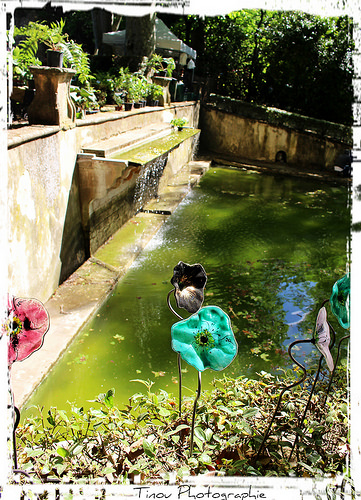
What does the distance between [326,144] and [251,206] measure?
19.7 feet

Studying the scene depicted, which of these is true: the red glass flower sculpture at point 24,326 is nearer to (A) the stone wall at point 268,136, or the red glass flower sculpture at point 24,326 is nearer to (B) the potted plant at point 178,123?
(B) the potted plant at point 178,123

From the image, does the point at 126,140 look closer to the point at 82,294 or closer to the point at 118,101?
the point at 118,101

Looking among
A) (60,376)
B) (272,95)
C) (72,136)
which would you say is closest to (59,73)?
(72,136)

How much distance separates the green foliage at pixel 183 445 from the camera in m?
1.52

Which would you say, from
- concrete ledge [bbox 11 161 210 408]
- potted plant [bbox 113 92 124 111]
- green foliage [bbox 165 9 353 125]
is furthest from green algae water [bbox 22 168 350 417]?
green foliage [bbox 165 9 353 125]

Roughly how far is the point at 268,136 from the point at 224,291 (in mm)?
10202

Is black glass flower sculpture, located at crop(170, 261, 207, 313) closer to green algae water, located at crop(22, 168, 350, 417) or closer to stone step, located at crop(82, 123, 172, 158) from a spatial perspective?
green algae water, located at crop(22, 168, 350, 417)

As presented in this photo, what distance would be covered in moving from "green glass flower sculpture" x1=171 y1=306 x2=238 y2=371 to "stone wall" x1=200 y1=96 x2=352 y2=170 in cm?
1332

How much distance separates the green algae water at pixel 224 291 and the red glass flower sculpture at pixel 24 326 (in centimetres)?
208

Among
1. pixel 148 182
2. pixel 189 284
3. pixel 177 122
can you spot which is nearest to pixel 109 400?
pixel 189 284

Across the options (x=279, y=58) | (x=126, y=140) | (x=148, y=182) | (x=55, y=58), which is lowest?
(x=148, y=182)

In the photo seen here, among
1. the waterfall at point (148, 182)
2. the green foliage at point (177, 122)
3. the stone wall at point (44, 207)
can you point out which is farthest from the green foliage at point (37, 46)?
the green foliage at point (177, 122)

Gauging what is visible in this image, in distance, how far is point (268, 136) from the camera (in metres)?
14.3

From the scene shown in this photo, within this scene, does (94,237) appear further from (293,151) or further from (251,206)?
(293,151)
